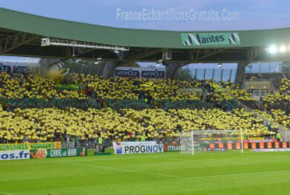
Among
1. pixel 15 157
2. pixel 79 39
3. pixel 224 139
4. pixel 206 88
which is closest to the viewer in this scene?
pixel 15 157

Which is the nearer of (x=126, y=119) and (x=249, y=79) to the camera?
(x=126, y=119)

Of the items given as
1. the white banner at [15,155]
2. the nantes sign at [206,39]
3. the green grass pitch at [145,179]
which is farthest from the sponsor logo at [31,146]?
the nantes sign at [206,39]

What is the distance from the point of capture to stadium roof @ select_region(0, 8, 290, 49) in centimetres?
4375

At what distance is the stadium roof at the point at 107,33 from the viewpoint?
43.8m

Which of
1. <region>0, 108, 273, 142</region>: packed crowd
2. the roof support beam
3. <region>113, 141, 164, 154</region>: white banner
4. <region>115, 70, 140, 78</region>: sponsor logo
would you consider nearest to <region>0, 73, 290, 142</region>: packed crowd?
<region>0, 108, 273, 142</region>: packed crowd

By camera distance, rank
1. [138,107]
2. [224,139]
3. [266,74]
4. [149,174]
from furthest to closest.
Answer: [266,74]
[138,107]
[224,139]
[149,174]

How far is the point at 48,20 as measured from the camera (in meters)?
46.3

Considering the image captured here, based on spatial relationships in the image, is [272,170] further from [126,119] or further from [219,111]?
[219,111]

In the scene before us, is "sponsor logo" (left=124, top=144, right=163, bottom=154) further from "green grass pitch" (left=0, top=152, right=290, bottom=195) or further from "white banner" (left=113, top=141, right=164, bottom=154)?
"green grass pitch" (left=0, top=152, right=290, bottom=195)

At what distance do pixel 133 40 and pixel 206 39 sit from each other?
364 inches

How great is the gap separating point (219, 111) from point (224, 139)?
13622mm

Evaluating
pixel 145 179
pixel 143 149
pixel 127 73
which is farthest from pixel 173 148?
pixel 145 179

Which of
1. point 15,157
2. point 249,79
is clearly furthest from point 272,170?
point 249,79

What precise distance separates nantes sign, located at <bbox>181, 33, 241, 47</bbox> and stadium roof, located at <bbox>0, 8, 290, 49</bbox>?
80cm
